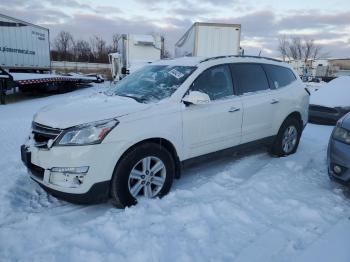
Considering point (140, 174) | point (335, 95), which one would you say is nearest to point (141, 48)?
point (335, 95)

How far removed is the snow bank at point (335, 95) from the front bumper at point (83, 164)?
24.6ft

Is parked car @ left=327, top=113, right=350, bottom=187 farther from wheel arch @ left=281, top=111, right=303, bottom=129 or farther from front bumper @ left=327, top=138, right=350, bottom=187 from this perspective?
wheel arch @ left=281, top=111, right=303, bottom=129

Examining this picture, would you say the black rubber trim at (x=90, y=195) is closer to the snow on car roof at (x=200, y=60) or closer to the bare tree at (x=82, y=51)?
the snow on car roof at (x=200, y=60)

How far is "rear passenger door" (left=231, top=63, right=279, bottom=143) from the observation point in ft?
15.7

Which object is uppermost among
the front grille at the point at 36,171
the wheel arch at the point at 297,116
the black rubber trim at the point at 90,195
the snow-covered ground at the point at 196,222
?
the wheel arch at the point at 297,116

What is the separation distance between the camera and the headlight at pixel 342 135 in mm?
3968

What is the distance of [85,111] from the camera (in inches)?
139

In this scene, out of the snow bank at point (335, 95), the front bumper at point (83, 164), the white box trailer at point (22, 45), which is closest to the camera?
the front bumper at point (83, 164)

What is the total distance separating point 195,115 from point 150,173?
→ 0.93 m

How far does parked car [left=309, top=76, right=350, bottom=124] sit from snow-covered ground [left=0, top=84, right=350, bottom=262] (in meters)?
4.55

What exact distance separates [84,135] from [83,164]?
292 millimetres

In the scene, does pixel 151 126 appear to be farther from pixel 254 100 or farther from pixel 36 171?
pixel 254 100

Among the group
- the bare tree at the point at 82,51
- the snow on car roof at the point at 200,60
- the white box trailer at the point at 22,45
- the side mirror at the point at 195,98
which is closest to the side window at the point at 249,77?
the snow on car roof at the point at 200,60

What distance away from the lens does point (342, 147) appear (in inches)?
155
